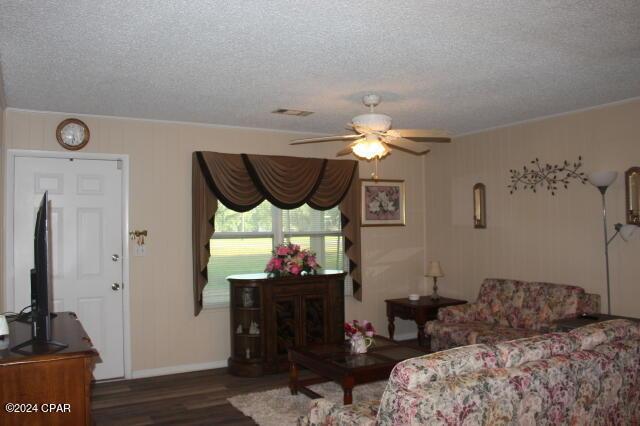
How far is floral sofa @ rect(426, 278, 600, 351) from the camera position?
4953mm

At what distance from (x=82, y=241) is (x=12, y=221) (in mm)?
627

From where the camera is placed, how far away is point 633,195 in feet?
15.4

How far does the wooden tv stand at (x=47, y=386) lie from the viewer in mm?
2461

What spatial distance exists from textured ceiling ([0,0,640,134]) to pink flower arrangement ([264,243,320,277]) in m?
1.50

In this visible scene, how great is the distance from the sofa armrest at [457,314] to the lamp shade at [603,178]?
72.6 inches

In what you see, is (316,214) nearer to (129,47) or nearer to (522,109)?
(522,109)

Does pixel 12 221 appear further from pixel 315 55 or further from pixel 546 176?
pixel 546 176

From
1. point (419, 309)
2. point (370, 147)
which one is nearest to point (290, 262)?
point (419, 309)

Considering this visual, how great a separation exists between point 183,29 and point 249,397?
3143 millimetres

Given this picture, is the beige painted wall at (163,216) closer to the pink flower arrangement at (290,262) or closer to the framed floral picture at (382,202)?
the pink flower arrangement at (290,262)

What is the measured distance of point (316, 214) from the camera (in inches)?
251

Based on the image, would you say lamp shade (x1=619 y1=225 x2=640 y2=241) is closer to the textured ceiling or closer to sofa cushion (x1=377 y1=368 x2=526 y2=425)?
the textured ceiling

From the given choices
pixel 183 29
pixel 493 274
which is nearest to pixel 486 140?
pixel 493 274

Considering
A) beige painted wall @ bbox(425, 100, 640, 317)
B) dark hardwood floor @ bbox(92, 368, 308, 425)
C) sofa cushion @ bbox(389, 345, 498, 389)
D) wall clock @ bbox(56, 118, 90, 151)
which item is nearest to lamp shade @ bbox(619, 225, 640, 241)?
beige painted wall @ bbox(425, 100, 640, 317)
